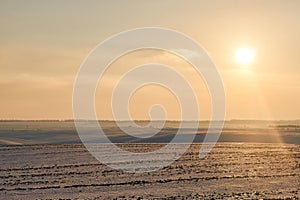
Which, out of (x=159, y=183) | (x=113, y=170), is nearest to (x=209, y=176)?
(x=159, y=183)

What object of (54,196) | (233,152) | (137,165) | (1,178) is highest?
(233,152)

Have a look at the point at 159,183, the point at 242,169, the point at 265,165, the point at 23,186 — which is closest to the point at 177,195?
the point at 159,183

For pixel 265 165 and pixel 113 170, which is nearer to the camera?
pixel 113 170

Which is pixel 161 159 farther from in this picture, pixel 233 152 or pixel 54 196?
pixel 54 196

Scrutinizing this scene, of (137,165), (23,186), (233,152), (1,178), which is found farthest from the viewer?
(233,152)

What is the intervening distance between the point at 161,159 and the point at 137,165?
4.33m

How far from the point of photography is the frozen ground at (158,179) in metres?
22.0

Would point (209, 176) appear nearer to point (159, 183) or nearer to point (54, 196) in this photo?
point (159, 183)

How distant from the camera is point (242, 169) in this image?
101 ft

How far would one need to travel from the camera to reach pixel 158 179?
26.2 meters

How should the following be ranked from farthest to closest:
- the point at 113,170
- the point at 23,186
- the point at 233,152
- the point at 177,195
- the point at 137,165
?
1. the point at 233,152
2. the point at 137,165
3. the point at 113,170
4. the point at 23,186
5. the point at 177,195

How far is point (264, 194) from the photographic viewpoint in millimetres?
21922

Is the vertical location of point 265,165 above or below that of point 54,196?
above

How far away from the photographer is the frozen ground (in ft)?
72.3
